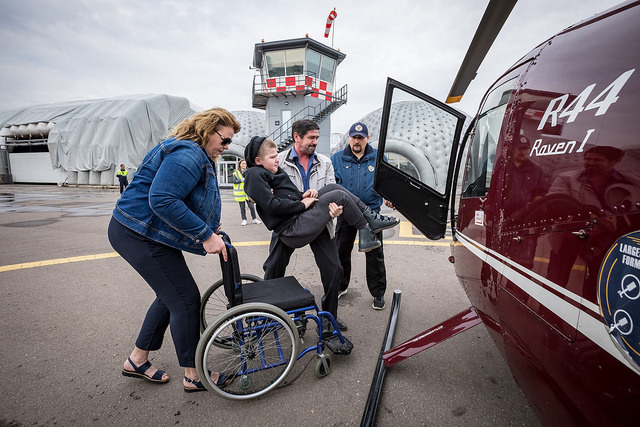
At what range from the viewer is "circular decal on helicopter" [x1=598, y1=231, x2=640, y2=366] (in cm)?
84

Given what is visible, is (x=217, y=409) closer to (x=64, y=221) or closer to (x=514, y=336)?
(x=514, y=336)

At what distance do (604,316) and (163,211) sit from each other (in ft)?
6.36

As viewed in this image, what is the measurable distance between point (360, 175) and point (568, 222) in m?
2.14

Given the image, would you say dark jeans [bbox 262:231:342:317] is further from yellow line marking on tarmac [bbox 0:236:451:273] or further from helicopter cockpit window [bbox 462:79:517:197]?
yellow line marking on tarmac [bbox 0:236:451:273]

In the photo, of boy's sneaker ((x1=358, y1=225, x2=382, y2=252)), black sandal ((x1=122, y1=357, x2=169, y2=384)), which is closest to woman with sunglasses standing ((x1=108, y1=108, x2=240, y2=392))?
black sandal ((x1=122, y1=357, x2=169, y2=384))

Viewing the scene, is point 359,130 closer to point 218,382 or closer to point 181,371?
point 218,382

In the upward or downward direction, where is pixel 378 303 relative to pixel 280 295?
downward

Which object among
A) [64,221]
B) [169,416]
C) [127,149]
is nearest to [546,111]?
[169,416]

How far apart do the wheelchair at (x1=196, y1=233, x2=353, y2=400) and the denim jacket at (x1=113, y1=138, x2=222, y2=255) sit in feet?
0.98

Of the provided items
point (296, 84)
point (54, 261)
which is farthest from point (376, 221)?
point (296, 84)

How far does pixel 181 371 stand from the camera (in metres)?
2.20

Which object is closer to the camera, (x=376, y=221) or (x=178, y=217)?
(x=178, y=217)

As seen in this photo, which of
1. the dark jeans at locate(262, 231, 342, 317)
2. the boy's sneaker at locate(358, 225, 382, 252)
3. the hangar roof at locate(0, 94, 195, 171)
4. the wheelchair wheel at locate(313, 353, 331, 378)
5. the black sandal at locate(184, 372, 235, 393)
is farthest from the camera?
the hangar roof at locate(0, 94, 195, 171)

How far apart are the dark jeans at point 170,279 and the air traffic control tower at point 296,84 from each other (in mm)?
18536
